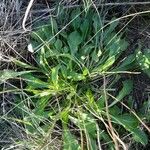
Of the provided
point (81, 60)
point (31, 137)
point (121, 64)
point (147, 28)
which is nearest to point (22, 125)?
point (31, 137)

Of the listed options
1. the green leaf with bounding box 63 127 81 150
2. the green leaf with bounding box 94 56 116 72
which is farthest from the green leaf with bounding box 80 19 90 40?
the green leaf with bounding box 63 127 81 150

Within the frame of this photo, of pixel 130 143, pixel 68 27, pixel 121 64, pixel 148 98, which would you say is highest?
pixel 68 27

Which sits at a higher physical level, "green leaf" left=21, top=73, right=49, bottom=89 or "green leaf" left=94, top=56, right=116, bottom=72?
"green leaf" left=94, top=56, right=116, bottom=72

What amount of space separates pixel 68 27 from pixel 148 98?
0.43m

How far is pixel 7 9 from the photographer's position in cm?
153

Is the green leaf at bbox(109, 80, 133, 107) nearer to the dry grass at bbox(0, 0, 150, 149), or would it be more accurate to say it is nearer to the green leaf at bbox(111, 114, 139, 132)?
the green leaf at bbox(111, 114, 139, 132)

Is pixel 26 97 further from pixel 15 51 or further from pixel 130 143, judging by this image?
pixel 130 143

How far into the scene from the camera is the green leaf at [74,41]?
1432 millimetres

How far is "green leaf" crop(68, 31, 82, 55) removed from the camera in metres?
1.43

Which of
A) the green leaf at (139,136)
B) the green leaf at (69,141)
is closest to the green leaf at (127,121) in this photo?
the green leaf at (139,136)

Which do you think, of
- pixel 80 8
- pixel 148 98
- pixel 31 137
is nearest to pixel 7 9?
pixel 80 8

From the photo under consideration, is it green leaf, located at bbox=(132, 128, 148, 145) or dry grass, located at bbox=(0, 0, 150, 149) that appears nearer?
green leaf, located at bbox=(132, 128, 148, 145)

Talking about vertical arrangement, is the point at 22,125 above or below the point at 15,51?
below

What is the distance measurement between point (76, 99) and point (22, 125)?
0.82 ft
